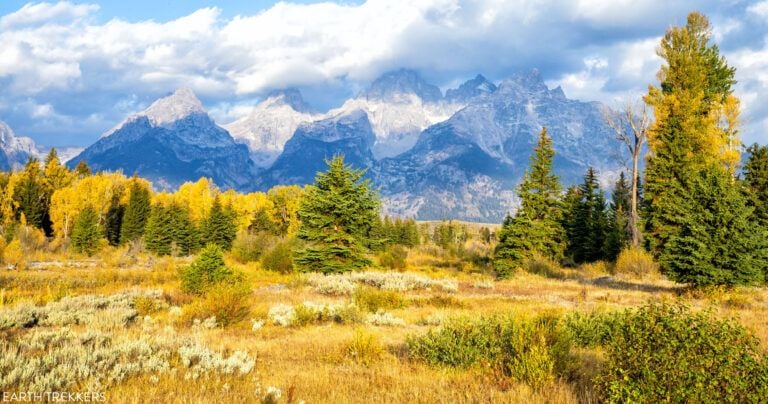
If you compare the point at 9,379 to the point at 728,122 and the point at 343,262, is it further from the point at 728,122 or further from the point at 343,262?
the point at 728,122

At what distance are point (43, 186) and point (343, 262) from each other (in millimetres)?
71858

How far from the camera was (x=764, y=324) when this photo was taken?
10.6 metres

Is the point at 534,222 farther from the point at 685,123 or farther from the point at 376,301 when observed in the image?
the point at 376,301

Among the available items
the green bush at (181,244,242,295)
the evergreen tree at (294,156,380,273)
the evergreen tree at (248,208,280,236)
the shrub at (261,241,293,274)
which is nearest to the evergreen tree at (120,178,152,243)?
the evergreen tree at (248,208,280,236)

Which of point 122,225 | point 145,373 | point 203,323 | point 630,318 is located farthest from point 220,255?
point 122,225

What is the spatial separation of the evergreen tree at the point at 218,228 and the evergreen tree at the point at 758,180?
58963 millimetres

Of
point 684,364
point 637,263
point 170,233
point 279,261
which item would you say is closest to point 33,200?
point 170,233

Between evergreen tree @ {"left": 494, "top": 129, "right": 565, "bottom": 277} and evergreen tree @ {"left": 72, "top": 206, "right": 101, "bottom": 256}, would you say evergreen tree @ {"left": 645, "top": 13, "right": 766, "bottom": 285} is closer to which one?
evergreen tree @ {"left": 494, "top": 129, "right": 565, "bottom": 277}

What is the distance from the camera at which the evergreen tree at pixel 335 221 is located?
22.8 m

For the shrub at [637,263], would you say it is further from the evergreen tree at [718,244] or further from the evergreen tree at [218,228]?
the evergreen tree at [218,228]

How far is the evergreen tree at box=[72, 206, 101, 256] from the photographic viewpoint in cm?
5491

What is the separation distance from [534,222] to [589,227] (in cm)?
1834

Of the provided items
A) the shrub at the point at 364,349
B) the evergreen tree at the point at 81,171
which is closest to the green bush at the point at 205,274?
the shrub at the point at 364,349

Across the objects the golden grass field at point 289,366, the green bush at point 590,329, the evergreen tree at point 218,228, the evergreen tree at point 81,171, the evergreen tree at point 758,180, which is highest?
the evergreen tree at point 81,171
